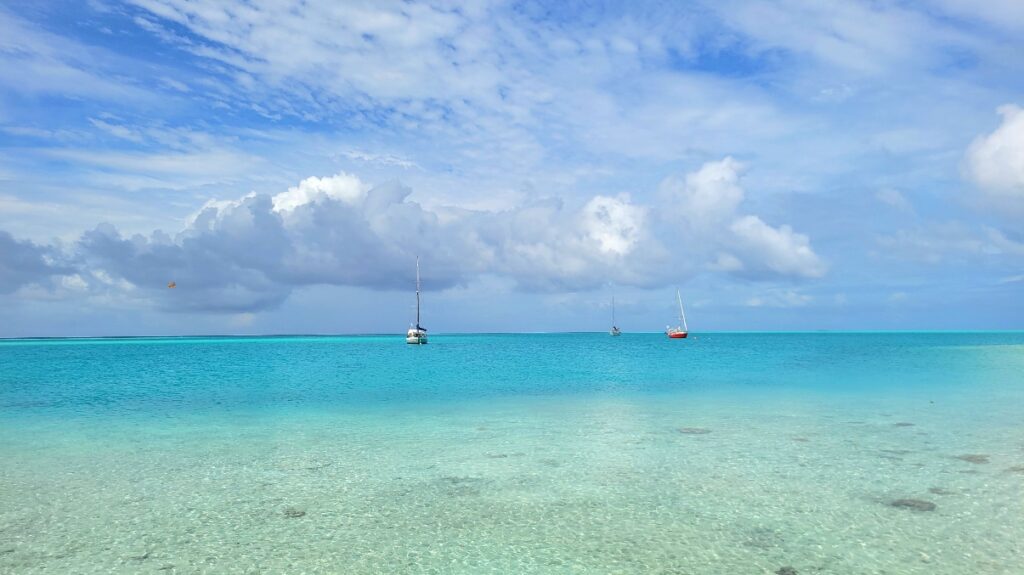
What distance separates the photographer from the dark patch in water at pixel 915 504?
12570mm

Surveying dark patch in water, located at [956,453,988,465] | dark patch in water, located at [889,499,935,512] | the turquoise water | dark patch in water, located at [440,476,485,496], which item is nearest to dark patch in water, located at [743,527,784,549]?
the turquoise water

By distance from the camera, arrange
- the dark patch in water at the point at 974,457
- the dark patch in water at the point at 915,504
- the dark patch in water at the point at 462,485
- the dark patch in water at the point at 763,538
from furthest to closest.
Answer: the dark patch in water at the point at 974,457 < the dark patch in water at the point at 462,485 < the dark patch in water at the point at 915,504 < the dark patch in water at the point at 763,538

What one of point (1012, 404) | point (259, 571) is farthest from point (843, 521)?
point (1012, 404)

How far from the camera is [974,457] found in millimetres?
17172

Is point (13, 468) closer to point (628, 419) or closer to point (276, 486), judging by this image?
point (276, 486)

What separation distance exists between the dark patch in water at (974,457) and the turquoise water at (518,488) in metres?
0.05

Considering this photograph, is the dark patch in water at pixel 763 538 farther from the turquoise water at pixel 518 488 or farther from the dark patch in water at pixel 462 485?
the dark patch in water at pixel 462 485

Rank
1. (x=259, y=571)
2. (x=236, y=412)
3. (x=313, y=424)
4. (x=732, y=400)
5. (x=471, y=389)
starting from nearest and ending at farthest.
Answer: (x=259, y=571) < (x=313, y=424) < (x=236, y=412) < (x=732, y=400) < (x=471, y=389)

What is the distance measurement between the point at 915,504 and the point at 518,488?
8335 mm

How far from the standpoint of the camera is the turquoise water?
1046 cm

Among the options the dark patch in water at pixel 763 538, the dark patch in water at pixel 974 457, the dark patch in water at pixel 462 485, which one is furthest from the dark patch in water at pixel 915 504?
the dark patch in water at pixel 462 485

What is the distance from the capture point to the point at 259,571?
32.7ft

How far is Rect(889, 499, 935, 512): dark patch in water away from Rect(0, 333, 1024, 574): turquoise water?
10 cm

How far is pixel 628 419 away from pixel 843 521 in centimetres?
1328
